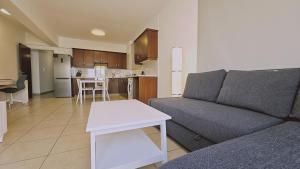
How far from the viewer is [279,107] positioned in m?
1.07

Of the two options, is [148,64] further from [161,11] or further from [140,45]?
[161,11]

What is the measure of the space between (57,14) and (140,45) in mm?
2379

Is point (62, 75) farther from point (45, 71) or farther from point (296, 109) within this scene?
point (296, 109)

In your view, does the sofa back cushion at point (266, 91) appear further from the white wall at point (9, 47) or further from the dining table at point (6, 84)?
the white wall at point (9, 47)

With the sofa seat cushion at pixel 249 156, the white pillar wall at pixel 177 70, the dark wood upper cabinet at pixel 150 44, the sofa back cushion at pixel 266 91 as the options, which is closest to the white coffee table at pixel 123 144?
the sofa seat cushion at pixel 249 156

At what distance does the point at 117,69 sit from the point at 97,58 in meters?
1.06

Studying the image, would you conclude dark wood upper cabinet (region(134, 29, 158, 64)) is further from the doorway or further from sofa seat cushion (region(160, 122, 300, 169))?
the doorway

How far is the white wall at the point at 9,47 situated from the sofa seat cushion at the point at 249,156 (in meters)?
5.29

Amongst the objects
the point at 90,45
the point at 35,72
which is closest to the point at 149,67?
the point at 90,45

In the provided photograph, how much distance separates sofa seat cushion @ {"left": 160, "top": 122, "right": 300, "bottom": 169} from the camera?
468 mm

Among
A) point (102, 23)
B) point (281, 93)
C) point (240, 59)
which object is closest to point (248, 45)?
point (240, 59)

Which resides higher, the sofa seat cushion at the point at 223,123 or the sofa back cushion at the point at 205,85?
the sofa back cushion at the point at 205,85

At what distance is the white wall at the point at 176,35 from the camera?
7.98ft

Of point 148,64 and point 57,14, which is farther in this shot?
point 148,64
